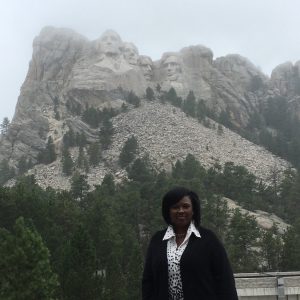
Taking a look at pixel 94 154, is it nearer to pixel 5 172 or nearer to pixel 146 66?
pixel 5 172

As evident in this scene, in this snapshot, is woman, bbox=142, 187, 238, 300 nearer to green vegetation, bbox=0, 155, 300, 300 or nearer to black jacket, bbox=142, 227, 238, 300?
black jacket, bbox=142, 227, 238, 300

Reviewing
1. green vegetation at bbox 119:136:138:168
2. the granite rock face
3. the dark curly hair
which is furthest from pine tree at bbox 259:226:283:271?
the granite rock face

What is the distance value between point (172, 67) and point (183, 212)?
95.7m

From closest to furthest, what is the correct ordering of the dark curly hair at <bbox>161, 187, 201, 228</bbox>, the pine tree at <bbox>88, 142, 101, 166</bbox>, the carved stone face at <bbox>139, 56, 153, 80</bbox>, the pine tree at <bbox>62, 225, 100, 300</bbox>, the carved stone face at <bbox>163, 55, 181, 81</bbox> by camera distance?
the dark curly hair at <bbox>161, 187, 201, 228</bbox>
the pine tree at <bbox>62, 225, 100, 300</bbox>
the pine tree at <bbox>88, 142, 101, 166</bbox>
the carved stone face at <bbox>139, 56, 153, 80</bbox>
the carved stone face at <bbox>163, 55, 181, 81</bbox>

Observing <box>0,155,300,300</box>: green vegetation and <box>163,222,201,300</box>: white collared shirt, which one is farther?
<box>0,155,300,300</box>: green vegetation

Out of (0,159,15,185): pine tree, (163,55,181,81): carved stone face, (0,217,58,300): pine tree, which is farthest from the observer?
(163,55,181,81): carved stone face

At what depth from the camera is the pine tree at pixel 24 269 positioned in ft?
52.9

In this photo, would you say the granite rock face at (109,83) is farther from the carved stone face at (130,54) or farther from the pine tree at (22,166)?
the pine tree at (22,166)

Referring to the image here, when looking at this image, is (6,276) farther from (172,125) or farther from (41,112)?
(41,112)

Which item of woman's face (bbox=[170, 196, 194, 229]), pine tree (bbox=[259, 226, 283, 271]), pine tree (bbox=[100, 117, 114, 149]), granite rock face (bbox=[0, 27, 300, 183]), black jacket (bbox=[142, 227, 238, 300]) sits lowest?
black jacket (bbox=[142, 227, 238, 300])

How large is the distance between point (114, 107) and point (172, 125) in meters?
9.97

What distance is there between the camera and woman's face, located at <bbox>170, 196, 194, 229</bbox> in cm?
362

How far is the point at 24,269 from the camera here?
16.6 m

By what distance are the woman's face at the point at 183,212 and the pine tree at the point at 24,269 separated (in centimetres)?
1343
